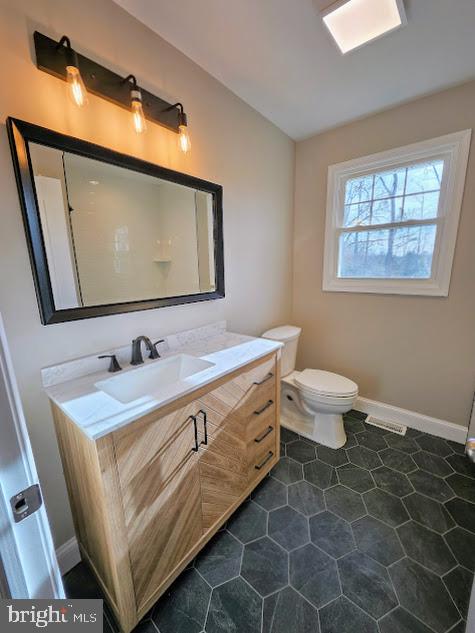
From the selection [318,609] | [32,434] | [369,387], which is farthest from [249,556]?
[369,387]

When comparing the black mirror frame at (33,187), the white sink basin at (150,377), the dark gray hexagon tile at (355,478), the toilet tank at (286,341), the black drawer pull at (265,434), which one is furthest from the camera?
the toilet tank at (286,341)

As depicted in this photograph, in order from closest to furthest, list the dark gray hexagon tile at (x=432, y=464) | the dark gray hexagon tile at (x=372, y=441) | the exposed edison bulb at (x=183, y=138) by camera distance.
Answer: the exposed edison bulb at (x=183, y=138)
the dark gray hexagon tile at (x=432, y=464)
the dark gray hexagon tile at (x=372, y=441)

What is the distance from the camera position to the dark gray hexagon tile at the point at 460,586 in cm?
103

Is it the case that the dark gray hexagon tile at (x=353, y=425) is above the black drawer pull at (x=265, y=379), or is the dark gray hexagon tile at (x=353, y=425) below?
below

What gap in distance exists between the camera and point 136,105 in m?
1.17

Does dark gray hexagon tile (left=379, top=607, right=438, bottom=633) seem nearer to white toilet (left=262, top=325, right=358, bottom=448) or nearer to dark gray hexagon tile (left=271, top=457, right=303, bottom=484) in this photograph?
dark gray hexagon tile (left=271, top=457, right=303, bottom=484)

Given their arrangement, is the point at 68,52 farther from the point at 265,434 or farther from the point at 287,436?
the point at 287,436

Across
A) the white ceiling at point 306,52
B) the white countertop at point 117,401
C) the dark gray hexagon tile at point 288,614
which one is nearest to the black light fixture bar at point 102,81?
the white ceiling at point 306,52

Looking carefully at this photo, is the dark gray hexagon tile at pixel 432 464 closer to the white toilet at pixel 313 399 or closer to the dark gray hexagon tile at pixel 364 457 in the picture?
the dark gray hexagon tile at pixel 364 457

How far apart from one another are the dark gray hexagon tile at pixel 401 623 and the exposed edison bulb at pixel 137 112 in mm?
2280

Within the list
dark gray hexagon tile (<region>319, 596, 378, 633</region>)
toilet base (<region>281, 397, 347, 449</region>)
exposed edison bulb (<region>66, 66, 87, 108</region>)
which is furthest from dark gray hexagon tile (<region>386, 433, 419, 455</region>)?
exposed edison bulb (<region>66, 66, 87, 108</region>)

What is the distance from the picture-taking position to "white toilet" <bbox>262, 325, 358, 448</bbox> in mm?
1841

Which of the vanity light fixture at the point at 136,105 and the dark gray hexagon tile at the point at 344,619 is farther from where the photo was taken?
the vanity light fixture at the point at 136,105

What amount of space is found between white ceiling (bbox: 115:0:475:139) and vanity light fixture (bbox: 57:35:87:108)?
425mm
